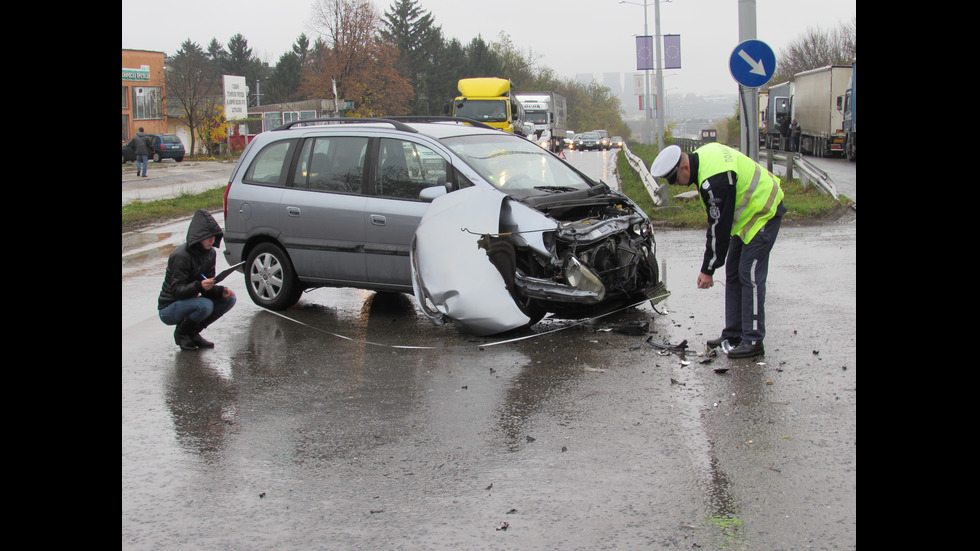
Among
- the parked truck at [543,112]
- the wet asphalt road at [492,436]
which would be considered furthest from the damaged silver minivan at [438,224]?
the parked truck at [543,112]

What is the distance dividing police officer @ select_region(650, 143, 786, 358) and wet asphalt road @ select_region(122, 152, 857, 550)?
1.35ft

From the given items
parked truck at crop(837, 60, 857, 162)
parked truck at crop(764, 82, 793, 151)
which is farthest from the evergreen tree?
parked truck at crop(837, 60, 857, 162)

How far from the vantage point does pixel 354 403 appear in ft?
18.9

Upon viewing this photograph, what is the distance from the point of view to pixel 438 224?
7.34 metres

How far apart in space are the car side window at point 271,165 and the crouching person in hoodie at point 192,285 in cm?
148

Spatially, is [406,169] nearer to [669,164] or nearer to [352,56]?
[669,164]

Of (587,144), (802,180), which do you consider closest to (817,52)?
(587,144)

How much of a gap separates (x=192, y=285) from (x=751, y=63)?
786 cm

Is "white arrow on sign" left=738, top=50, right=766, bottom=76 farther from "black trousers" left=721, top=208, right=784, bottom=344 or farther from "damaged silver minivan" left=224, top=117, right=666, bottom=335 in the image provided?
"black trousers" left=721, top=208, right=784, bottom=344

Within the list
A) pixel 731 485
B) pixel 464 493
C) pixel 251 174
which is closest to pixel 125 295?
pixel 251 174

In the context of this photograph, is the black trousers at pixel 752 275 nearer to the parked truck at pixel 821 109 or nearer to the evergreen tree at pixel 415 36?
the parked truck at pixel 821 109

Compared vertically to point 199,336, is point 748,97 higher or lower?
higher
